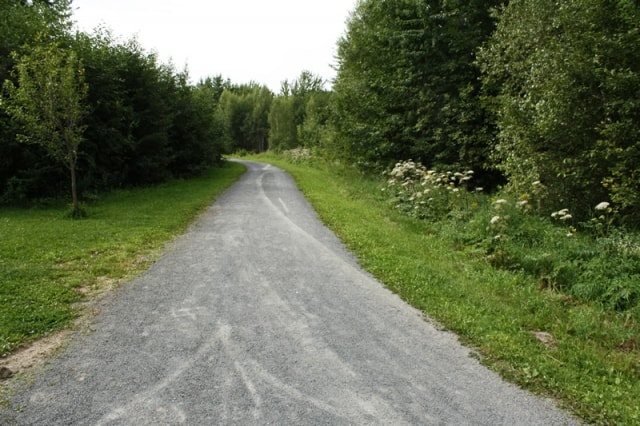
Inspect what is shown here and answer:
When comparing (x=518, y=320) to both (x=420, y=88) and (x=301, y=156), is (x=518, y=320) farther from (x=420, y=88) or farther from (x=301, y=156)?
(x=301, y=156)

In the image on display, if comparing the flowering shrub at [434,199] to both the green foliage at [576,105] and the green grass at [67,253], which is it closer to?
the green foliage at [576,105]

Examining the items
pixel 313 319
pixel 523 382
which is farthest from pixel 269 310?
pixel 523 382

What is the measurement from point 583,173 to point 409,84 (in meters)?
11.0

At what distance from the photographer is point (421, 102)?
1853 cm

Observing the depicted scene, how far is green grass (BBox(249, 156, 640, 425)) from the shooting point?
12.6 ft

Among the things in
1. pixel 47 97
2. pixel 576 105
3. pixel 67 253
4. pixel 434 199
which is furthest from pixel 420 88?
pixel 67 253

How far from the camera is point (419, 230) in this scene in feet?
35.5

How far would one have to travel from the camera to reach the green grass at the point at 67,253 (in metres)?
5.13

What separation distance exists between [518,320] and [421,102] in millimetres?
14997

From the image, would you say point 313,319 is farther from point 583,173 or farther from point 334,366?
point 583,173

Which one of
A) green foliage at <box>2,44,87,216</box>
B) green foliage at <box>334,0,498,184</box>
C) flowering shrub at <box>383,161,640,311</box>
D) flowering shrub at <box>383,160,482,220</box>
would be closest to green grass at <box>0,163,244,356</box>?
green foliage at <box>2,44,87,216</box>

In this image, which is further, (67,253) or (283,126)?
(283,126)

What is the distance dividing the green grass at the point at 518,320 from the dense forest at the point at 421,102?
121 inches

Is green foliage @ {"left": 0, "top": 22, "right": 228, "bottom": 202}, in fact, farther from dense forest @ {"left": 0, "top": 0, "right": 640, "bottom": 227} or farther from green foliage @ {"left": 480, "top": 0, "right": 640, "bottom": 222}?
green foliage @ {"left": 480, "top": 0, "right": 640, "bottom": 222}
